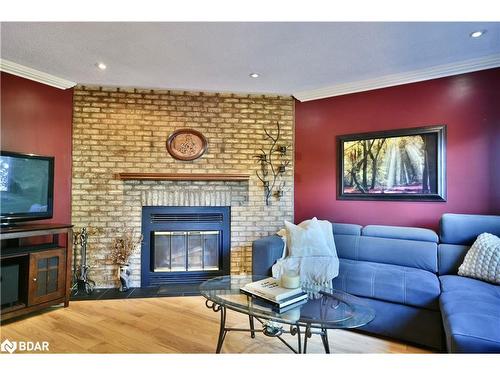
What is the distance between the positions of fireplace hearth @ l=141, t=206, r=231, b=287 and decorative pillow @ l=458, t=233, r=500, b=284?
2.28 meters

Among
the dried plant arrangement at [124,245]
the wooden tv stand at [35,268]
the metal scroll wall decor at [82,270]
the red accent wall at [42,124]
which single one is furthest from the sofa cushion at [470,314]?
the red accent wall at [42,124]

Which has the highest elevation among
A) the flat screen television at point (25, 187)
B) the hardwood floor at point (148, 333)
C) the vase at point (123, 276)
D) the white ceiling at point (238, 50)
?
the white ceiling at point (238, 50)

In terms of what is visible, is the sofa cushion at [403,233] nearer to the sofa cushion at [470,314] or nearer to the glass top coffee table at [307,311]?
the sofa cushion at [470,314]

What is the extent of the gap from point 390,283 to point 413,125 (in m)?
1.67

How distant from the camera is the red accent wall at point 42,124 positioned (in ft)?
8.50

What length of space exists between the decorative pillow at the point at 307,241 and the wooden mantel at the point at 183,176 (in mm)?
901

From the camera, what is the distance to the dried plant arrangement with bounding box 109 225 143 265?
2.96 meters

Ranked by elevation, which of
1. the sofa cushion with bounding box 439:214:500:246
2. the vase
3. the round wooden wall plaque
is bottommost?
the vase

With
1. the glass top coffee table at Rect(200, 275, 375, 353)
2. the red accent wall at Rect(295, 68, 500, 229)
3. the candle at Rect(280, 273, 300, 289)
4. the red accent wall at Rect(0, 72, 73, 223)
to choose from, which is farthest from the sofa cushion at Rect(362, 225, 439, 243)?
the red accent wall at Rect(0, 72, 73, 223)

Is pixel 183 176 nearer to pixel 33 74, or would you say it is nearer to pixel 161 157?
pixel 161 157

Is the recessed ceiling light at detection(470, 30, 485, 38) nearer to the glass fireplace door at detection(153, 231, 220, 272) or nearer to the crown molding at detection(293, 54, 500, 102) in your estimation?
the crown molding at detection(293, 54, 500, 102)
